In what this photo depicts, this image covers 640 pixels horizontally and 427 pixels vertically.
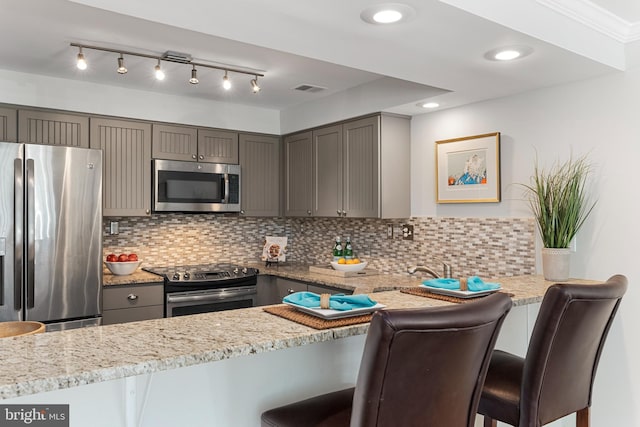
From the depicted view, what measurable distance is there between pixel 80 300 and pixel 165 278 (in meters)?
0.65

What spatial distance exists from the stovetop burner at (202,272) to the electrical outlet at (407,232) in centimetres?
134

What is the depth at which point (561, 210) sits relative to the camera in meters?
2.66

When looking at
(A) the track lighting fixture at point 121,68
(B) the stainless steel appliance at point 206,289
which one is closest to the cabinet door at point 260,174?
(B) the stainless steel appliance at point 206,289

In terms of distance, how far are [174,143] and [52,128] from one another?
0.92 metres

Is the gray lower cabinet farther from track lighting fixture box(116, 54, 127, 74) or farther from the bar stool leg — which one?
the bar stool leg

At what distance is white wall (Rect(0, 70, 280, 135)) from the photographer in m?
3.50

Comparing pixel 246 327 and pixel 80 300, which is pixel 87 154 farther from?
pixel 246 327

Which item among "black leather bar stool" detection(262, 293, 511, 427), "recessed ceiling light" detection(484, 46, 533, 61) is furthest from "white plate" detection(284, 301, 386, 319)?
"recessed ceiling light" detection(484, 46, 533, 61)

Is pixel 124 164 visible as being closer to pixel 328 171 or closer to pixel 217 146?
pixel 217 146

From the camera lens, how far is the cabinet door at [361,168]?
369cm

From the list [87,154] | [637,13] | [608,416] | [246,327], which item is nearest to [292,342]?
[246,327]

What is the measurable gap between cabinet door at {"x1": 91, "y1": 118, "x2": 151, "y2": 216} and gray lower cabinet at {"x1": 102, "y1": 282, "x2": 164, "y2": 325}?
632 millimetres

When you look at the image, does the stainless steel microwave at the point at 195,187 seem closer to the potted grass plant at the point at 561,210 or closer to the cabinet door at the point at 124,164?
the cabinet door at the point at 124,164

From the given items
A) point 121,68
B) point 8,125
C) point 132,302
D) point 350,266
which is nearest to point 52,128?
point 8,125
